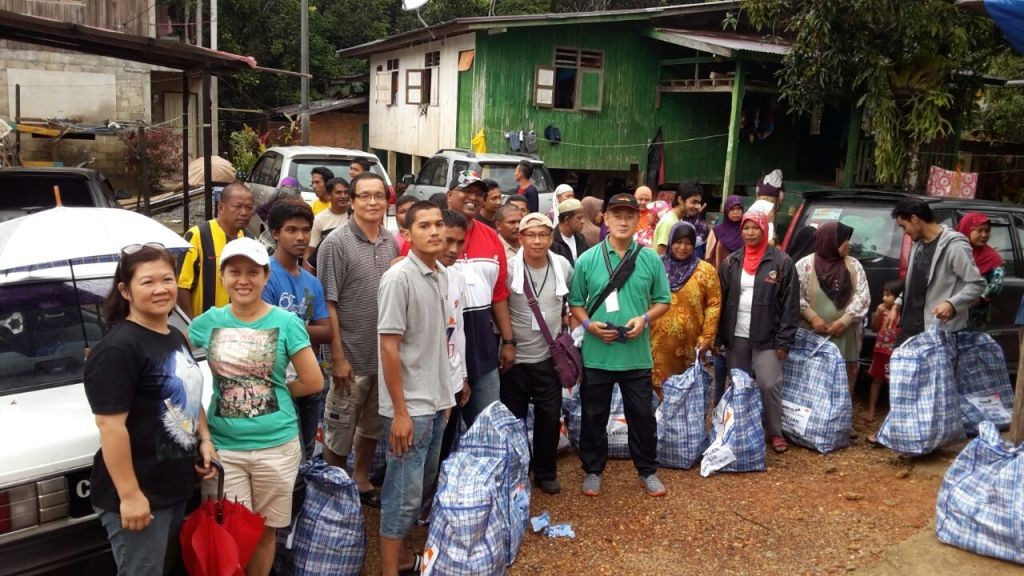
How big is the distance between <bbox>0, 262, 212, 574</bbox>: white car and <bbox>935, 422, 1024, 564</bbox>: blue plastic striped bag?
3682 mm

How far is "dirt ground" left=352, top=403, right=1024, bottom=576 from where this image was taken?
404cm

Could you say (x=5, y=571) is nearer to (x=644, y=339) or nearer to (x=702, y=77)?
(x=644, y=339)

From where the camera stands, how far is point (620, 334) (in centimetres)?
466

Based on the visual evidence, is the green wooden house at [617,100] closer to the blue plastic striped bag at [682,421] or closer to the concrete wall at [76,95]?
the concrete wall at [76,95]

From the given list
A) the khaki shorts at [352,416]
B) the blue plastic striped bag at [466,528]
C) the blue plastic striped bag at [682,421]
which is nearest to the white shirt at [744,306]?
the blue plastic striped bag at [682,421]

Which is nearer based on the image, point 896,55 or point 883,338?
point 883,338

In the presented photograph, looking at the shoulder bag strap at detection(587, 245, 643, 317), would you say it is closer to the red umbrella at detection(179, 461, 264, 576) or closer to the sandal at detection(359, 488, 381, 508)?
the sandal at detection(359, 488, 381, 508)

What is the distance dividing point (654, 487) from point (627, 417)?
0.45 meters

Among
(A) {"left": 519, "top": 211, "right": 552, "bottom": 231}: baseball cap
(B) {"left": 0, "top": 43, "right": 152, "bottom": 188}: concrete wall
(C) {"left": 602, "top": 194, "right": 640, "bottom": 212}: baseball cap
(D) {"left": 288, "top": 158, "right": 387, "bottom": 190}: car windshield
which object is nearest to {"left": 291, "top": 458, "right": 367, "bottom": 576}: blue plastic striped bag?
(A) {"left": 519, "top": 211, "right": 552, "bottom": 231}: baseball cap

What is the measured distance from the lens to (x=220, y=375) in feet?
10.3

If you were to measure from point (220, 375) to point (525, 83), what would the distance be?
15.7 m

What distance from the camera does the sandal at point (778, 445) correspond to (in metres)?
5.47

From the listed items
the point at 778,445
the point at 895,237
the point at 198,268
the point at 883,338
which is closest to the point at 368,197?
the point at 198,268

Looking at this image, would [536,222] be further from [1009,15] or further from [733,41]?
[733,41]
